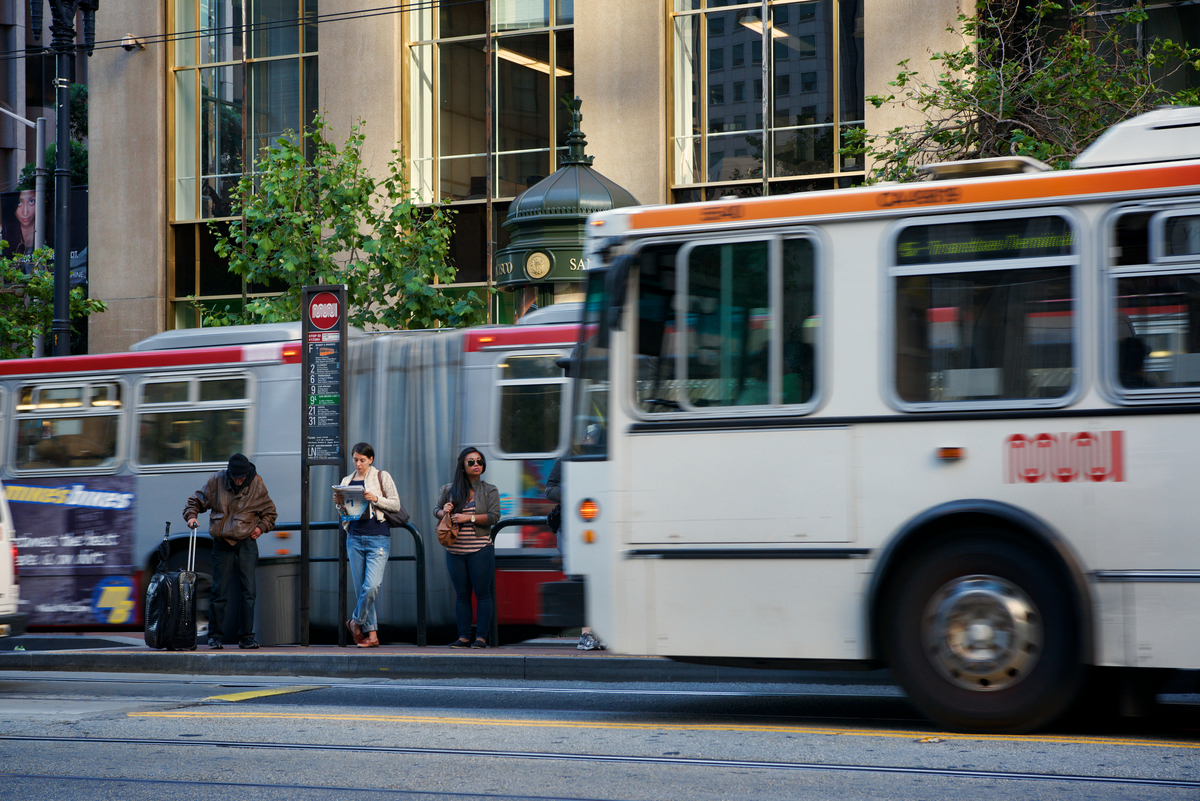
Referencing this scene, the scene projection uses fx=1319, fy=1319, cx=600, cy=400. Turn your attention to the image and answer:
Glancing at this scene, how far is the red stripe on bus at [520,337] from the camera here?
12312 millimetres

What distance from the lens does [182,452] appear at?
13.4 m

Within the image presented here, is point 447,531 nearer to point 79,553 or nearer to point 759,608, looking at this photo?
point 79,553

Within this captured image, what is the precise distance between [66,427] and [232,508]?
3.10 metres

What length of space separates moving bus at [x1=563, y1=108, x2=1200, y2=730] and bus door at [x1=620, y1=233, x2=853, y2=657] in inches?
0.5

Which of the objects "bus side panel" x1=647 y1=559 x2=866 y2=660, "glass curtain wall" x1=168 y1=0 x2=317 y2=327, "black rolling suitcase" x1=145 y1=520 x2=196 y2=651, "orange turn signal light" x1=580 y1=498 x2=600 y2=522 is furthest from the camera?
"glass curtain wall" x1=168 y1=0 x2=317 y2=327

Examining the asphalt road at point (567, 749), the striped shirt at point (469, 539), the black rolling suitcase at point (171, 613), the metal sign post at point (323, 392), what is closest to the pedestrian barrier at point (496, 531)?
the striped shirt at point (469, 539)

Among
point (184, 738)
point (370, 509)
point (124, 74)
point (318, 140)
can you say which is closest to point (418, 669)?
point (370, 509)

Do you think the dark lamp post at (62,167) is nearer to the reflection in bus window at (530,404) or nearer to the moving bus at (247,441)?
the moving bus at (247,441)

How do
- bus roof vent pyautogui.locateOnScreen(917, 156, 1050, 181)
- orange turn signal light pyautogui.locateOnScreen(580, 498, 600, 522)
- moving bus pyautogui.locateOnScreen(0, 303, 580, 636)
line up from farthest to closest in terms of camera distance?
1. moving bus pyautogui.locateOnScreen(0, 303, 580, 636)
2. orange turn signal light pyautogui.locateOnScreen(580, 498, 600, 522)
3. bus roof vent pyautogui.locateOnScreen(917, 156, 1050, 181)

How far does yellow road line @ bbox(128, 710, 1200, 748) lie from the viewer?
626cm

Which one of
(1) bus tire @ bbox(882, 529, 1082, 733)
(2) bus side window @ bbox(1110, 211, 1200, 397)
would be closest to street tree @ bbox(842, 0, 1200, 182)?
(2) bus side window @ bbox(1110, 211, 1200, 397)

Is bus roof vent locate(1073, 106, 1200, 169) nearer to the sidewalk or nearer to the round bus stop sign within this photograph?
the sidewalk

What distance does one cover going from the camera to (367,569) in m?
11.9

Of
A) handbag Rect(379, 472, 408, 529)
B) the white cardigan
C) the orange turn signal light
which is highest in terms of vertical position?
the orange turn signal light
